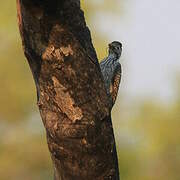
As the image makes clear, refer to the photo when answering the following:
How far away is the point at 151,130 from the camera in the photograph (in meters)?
23.8

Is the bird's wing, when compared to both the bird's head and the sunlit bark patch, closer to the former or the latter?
the bird's head

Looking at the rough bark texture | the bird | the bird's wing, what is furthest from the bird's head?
the rough bark texture

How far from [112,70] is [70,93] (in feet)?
1.63

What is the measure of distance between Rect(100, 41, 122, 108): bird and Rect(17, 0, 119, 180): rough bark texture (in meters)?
0.14

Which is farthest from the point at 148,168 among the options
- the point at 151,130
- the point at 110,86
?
the point at 110,86

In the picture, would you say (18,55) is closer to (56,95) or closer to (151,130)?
(151,130)

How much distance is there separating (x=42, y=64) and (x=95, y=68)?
6.7 inches

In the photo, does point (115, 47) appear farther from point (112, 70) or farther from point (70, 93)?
point (70, 93)

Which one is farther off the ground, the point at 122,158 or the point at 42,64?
the point at 122,158

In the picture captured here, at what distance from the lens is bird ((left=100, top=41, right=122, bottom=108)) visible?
2506mm

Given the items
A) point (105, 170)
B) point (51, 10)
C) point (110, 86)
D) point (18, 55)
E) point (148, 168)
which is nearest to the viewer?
point (51, 10)

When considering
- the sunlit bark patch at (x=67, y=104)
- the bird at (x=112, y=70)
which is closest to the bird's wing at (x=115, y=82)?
the bird at (x=112, y=70)

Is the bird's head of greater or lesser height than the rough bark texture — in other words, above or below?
above

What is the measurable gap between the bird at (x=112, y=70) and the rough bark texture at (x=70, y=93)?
0.14 meters
